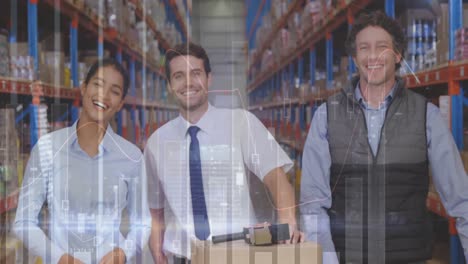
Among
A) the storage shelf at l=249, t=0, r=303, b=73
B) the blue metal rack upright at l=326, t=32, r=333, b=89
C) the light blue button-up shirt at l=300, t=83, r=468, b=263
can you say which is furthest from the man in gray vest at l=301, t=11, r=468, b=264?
the storage shelf at l=249, t=0, r=303, b=73

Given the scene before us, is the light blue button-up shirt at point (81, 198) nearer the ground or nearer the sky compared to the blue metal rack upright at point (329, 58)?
nearer the ground

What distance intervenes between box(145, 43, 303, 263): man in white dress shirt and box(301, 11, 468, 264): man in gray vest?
149mm

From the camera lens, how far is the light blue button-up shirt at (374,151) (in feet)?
6.91

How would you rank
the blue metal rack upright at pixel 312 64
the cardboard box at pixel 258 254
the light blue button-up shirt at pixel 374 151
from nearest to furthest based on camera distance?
the cardboard box at pixel 258 254 < the light blue button-up shirt at pixel 374 151 < the blue metal rack upright at pixel 312 64

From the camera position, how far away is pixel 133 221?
2217 mm

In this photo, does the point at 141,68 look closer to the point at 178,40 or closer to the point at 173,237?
the point at 178,40

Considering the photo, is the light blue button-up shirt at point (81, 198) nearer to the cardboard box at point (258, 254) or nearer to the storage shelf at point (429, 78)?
the cardboard box at point (258, 254)

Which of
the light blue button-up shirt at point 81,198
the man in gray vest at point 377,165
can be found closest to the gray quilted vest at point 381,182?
the man in gray vest at point 377,165

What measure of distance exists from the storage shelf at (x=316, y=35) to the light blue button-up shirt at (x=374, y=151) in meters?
0.25

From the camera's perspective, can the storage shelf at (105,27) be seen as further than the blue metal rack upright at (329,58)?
No

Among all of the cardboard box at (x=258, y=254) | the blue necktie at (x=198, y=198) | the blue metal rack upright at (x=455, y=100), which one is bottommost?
the cardboard box at (x=258, y=254)

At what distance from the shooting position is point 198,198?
220cm

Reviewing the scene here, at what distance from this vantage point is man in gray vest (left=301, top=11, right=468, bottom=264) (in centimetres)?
212

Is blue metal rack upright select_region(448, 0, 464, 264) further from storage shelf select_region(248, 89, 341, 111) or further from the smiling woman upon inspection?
the smiling woman
